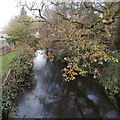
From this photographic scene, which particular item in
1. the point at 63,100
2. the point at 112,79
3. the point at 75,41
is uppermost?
the point at 75,41

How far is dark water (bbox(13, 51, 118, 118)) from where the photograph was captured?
3838 mm

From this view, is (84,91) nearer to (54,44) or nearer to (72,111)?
(72,111)

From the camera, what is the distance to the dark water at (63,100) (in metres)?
3.84

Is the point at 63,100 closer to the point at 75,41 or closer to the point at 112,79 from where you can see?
the point at 112,79

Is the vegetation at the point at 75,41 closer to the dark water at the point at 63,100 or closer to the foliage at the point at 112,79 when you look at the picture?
the foliage at the point at 112,79

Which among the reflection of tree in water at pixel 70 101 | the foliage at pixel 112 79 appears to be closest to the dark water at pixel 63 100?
the reflection of tree in water at pixel 70 101

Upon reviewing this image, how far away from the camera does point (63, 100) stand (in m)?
4.50

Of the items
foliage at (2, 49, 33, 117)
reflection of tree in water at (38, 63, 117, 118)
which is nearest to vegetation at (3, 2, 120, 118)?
foliage at (2, 49, 33, 117)

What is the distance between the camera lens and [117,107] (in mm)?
4059

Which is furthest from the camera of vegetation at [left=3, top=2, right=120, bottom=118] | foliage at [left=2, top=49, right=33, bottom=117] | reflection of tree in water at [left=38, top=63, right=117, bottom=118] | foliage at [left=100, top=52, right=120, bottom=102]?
foliage at [left=100, top=52, right=120, bottom=102]

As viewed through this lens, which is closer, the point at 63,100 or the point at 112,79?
the point at 112,79

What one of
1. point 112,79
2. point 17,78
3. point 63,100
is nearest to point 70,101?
point 63,100

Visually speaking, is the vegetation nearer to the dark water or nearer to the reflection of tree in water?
the dark water

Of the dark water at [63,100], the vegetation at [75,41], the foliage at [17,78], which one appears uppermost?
the vegetation at [75,41]
